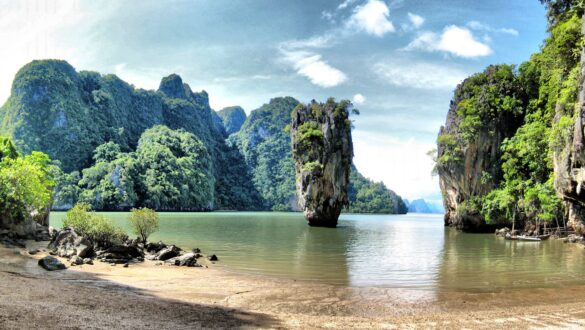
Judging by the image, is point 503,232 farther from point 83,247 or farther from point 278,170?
point 278,170

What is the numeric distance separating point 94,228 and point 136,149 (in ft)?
397

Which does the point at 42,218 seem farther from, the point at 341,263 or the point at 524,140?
the point at 524,140

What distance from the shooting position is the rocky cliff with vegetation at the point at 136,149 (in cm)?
10000

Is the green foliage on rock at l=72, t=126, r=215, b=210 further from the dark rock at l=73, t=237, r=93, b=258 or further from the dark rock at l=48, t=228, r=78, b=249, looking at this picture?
the dark rock at l=73, t=237, r=93, b=258

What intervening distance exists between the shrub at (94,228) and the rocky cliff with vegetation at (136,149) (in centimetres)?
7866

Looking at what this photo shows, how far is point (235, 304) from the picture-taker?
987 centimetres

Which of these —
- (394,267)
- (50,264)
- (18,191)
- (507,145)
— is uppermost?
(507,145)

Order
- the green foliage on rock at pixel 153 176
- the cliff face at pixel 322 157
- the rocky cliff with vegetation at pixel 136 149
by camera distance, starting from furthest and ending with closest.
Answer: the rocky cliff with vegetation at pixel 136 149 → the green foliage on rock at pixel 153 176 → the cliff face at pixel 322 157

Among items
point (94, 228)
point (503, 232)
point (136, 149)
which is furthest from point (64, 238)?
point (136, 149)

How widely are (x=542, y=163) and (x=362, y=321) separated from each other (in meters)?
32.6

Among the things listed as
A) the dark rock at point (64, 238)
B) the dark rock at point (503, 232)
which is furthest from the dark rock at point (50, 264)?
the dark rock at point (503, 232)

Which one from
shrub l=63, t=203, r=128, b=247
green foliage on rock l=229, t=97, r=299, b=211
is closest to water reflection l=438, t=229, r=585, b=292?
shrub l=63, t=203, r=128, b=247

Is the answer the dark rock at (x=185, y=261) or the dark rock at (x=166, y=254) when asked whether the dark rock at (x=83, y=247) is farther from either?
the dark rock at (x=185, y=261)

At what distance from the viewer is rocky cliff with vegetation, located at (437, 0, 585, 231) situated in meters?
30.8
